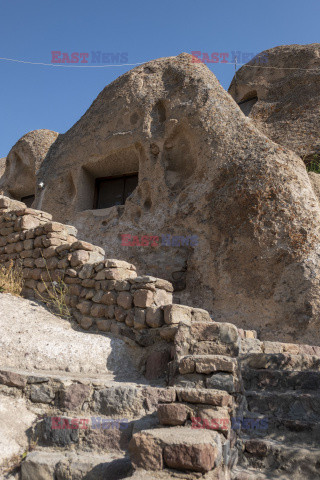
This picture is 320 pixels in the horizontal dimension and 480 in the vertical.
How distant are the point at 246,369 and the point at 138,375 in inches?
41.4

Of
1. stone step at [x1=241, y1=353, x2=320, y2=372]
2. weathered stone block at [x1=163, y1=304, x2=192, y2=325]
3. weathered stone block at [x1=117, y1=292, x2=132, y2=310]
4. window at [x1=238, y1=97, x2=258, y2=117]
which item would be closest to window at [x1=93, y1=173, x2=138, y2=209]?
window at [x1=238, y1=97, x2=258, y2=117]

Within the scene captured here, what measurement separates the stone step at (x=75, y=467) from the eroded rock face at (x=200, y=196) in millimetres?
3697

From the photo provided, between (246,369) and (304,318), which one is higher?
(304,318)

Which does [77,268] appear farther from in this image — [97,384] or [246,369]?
[246,369]

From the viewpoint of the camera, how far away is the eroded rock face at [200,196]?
5.84 m

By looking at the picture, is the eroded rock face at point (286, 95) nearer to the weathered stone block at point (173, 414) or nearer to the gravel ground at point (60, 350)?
the gravel ground at point (60, 350)

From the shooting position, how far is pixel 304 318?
547 cm

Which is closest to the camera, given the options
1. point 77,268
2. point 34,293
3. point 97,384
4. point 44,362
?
point 97,384

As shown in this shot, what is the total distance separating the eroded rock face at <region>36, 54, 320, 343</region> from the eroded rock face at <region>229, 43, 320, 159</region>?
62.9 inches

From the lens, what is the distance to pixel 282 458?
2723mm

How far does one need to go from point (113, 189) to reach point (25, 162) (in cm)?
319

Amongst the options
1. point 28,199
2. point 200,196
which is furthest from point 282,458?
point 28,199

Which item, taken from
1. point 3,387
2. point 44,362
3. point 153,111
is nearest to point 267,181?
point 153,111

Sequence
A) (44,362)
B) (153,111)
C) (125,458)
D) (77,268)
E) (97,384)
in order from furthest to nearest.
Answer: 1. (153,111)
2. (77,268)
3. (44,362)
4. (97,384)
5. (125,458)
